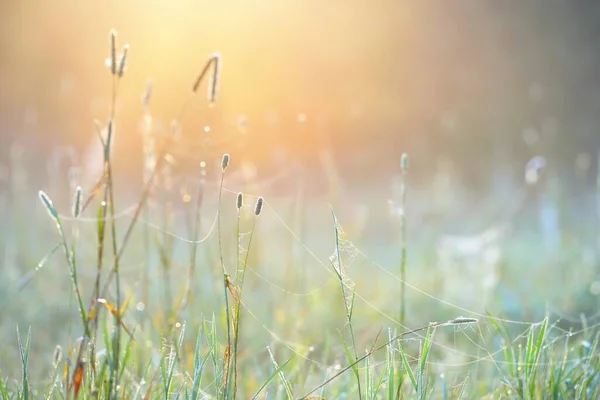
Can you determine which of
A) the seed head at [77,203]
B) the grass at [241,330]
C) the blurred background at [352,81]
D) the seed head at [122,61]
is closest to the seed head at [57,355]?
the grass at [241,330]

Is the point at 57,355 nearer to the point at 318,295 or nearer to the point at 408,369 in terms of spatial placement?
the point at 408,369

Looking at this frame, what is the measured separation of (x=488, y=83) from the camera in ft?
28.0

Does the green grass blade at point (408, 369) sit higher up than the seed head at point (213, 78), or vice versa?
the seed head at point (213, 78)

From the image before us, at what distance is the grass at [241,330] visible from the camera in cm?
121

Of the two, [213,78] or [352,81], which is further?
[352,81]

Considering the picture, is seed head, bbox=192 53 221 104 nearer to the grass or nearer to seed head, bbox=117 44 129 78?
the grass

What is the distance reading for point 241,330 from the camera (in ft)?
8.00

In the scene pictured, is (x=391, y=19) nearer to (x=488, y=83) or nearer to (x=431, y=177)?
(x=488, y=83)

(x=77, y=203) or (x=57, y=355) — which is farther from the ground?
(x=77, y=203)

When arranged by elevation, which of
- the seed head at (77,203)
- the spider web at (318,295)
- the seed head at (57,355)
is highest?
the seed head at (77,203)

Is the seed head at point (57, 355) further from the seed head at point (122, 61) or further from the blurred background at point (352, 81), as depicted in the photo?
the blurred background at point (352, 81)

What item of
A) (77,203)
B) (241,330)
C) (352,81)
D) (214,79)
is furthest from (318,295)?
(352,81)

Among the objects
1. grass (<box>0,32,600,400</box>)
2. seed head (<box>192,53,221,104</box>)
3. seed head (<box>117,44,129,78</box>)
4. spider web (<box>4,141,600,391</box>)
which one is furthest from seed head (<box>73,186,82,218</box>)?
spider web (<box>4,141,600,391</box>)

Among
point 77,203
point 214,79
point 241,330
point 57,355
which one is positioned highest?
point 214,79
